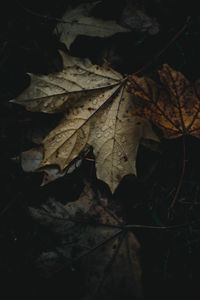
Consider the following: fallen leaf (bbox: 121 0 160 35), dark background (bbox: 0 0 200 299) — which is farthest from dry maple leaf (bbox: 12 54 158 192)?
fallen leaf (bbox: 121 0 160 35)

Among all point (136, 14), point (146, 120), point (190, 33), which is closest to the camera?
point (146, 120)

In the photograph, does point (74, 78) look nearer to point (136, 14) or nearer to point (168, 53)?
point (136, 14)

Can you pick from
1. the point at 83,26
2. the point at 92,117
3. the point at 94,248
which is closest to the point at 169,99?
the point at 92,117

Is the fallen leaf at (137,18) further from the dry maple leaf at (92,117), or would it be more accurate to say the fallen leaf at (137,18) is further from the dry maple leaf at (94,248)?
the dry maple leaf at (94,248)

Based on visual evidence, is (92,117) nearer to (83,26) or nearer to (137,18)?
(83,26)

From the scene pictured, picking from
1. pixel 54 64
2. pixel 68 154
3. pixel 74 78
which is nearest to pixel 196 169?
pixel 68 154

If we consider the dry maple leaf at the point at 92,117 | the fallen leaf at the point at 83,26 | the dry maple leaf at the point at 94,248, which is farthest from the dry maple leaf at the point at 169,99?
the dry maple leaf at the point at 94,248

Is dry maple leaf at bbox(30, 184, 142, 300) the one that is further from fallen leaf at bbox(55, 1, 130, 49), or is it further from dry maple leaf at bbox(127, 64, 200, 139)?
fallen leaf at bbox(55, 1, 130, 49)
